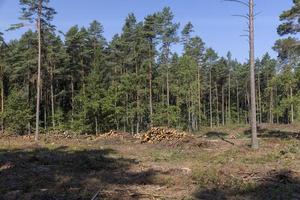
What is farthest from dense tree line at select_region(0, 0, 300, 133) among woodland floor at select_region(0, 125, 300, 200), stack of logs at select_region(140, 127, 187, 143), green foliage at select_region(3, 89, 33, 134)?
woodland floor at select_region(0, 125, 300, 200)

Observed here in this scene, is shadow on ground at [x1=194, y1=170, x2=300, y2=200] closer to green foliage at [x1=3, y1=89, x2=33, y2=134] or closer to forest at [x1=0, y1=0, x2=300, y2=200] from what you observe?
forest at [x1=0, y1=0, x2=300, y2=200]

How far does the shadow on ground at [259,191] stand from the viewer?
10812 mm

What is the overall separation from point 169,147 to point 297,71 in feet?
33.8

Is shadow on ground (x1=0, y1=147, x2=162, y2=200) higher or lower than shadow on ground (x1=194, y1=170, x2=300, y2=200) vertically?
higher

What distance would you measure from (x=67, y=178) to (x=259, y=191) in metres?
5.42

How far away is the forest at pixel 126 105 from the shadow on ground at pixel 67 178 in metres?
0.05

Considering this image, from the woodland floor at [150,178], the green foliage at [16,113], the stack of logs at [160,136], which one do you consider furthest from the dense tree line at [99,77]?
the woodland floor at [150,178]

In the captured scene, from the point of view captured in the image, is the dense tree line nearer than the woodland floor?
No

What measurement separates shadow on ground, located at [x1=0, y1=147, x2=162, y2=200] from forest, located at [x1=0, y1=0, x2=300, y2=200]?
5 cm

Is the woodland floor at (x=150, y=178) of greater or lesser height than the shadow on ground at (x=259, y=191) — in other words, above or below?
above

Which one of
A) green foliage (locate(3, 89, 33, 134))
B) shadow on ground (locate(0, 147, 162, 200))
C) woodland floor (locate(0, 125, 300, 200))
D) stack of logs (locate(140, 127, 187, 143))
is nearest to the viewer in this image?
shadow on ground (locate(0, 147, 162, 200))

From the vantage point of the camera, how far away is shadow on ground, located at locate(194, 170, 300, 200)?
1081cm

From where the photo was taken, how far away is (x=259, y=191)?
11.4m

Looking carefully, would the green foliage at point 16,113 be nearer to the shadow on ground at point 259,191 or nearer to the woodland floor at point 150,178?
the woodland floor at point 150,178
